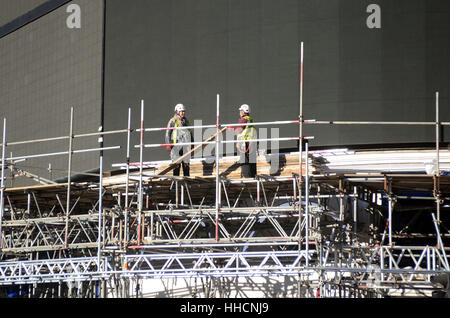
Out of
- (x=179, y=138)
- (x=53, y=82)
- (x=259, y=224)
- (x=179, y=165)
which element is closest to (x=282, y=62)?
(x=179, y=138)

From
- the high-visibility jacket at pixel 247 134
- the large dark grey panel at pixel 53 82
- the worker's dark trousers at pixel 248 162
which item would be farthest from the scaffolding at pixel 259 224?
the large dark grey panel at pixel 53 82

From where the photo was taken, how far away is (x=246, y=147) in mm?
24797

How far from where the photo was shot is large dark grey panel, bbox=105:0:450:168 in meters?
26.3

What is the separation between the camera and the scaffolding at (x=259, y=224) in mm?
22797

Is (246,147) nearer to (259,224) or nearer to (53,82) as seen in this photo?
(259,224)

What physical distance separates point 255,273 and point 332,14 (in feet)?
30.1

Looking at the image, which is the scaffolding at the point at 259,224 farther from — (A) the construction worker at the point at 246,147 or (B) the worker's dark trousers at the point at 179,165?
(B) the worker's dark trousers at the point at 179,165

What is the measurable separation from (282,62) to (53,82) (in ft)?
33.3

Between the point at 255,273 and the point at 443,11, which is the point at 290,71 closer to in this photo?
the point at 443,11

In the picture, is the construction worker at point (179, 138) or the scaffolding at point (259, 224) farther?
the construction worker at point (179, 138)

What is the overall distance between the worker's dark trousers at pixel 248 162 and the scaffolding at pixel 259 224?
0.85 feet

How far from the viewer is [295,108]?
90.4ft

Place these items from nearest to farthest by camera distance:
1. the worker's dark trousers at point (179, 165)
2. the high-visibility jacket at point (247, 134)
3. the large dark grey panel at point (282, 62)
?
the high-visibility jacket at point (247, 134) < the worker's dark trousers at point (179, 165) < the large dark grey panel at point (282, 62)
